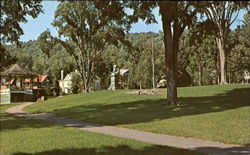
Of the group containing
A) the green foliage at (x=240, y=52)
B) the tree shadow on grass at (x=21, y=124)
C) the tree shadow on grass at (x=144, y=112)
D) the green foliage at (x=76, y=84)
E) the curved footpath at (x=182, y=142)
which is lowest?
the tree shadow on grass at (x=21, y=124)

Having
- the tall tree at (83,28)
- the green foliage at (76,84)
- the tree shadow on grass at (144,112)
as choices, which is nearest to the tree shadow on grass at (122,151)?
the tree shadow on grass at (144,112)

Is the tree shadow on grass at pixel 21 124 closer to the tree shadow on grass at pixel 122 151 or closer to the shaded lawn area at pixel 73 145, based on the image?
the shaded lawn area at pixel 73 145

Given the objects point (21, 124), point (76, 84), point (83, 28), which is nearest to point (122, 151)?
point (21, 124)

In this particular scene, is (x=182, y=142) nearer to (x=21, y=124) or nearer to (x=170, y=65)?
(x=21, y=124)

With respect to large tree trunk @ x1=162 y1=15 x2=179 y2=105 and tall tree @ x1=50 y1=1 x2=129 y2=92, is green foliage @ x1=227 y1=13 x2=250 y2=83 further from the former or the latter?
large tree trunk @ x1=162 y1=15 x2=179 y2=105

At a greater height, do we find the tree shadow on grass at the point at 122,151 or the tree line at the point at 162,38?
the tree line at the point at 162,38

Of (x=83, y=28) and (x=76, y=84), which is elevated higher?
(x=83, y=28)

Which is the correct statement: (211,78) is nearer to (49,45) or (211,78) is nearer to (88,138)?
(49,45)

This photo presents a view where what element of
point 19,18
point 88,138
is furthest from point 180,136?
point 19,18

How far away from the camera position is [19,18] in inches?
763

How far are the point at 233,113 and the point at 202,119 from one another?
A: 242cm

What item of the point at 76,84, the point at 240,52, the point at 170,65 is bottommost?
the point at 76,84

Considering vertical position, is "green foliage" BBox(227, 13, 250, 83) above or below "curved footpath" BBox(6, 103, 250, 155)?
above

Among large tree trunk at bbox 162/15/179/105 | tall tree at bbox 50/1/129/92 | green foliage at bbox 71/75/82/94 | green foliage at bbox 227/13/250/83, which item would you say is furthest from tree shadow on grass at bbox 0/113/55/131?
green foliage at bbox 227/13/250/83
